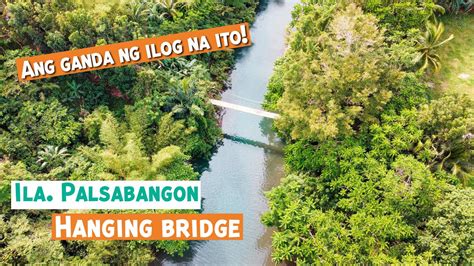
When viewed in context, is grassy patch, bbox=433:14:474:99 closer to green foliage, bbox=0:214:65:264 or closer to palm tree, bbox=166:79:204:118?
palm tree, bbox=166:79:204:118

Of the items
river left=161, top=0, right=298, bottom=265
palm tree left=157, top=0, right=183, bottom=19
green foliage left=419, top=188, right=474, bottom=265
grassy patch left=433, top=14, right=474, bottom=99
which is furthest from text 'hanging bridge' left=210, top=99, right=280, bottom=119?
grassy patch left=433, top=14, right=474, bottom=99

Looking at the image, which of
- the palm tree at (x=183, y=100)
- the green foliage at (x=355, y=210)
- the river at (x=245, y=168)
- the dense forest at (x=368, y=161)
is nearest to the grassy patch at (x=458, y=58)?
the dense forest at (x=368, y=161)

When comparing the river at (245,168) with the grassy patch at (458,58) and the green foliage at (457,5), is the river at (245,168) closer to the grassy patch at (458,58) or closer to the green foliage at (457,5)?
the grassy patch at (458,58)

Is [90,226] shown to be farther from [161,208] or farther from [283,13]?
[283,13]

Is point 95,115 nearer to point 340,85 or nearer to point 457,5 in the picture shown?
point 340,85

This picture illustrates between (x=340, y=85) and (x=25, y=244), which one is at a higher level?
(x=340, y=85)

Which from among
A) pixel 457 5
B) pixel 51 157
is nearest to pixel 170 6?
pixel 51 157
